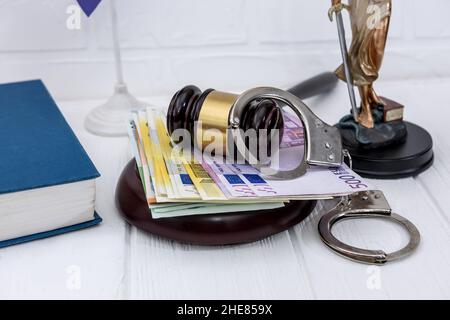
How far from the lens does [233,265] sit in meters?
0.65

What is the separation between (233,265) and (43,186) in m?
0.19

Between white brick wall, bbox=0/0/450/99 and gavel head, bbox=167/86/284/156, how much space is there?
0.35 metres

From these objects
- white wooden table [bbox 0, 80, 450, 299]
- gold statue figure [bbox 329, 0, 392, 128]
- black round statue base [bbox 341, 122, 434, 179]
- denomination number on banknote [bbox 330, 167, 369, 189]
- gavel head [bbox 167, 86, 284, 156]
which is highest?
gold statue figure [bbox 329, 0, 392, 128]

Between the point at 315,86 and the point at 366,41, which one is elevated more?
the point at 366,41

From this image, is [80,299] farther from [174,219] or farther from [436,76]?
[436,76]

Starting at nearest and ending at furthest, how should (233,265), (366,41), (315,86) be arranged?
(233,265), (366,41), (315,86)

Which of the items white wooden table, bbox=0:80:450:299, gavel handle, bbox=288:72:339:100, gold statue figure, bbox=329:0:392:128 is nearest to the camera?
white wooden table, bbox=0:80:450:299

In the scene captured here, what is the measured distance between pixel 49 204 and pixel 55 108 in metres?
0.22

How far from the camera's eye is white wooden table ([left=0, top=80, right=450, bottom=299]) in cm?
61

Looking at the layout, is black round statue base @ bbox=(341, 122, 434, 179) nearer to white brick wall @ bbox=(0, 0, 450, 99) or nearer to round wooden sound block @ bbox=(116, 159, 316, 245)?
round wooden sound block @ bbox=(116, 159, 316, 245)

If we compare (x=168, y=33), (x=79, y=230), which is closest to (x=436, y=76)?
(x=168, y=33)

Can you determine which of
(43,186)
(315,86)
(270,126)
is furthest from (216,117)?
(315,86)

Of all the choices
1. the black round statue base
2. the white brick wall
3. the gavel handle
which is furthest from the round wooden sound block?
the white brick wall

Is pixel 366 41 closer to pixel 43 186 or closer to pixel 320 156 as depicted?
pixel 320 156
